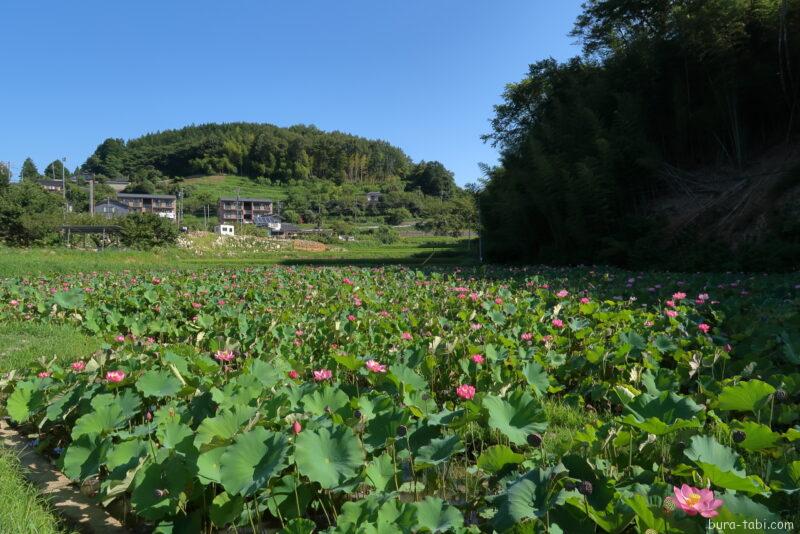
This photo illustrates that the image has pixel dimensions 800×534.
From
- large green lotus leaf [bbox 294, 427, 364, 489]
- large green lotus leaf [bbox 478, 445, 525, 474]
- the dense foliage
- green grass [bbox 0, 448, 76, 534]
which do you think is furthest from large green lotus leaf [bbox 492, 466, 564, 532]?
the dense foliage

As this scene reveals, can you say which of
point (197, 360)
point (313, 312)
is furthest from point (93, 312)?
point (197, 360)

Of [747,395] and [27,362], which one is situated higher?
[747,395]

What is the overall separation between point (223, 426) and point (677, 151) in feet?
51.9

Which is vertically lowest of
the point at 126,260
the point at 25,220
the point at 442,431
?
the point at 126,260

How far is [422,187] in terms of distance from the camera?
84375 millimetres

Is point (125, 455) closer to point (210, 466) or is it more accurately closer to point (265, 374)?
point (210, 466)

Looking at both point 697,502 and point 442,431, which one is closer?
point 697,502

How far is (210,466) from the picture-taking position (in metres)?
1.27

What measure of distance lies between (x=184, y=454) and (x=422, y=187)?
8434 cm

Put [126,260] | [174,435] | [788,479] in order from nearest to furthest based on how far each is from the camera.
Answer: [788,479] → [174,435] → [126,260]

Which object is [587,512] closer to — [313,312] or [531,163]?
[313,312]

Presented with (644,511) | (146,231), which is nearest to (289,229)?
(146,231)

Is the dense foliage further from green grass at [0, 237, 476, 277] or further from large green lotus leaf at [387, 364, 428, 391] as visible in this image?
large green lotus leaf at [387, 364, 428, 391]

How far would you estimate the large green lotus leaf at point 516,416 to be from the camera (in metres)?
1.49
